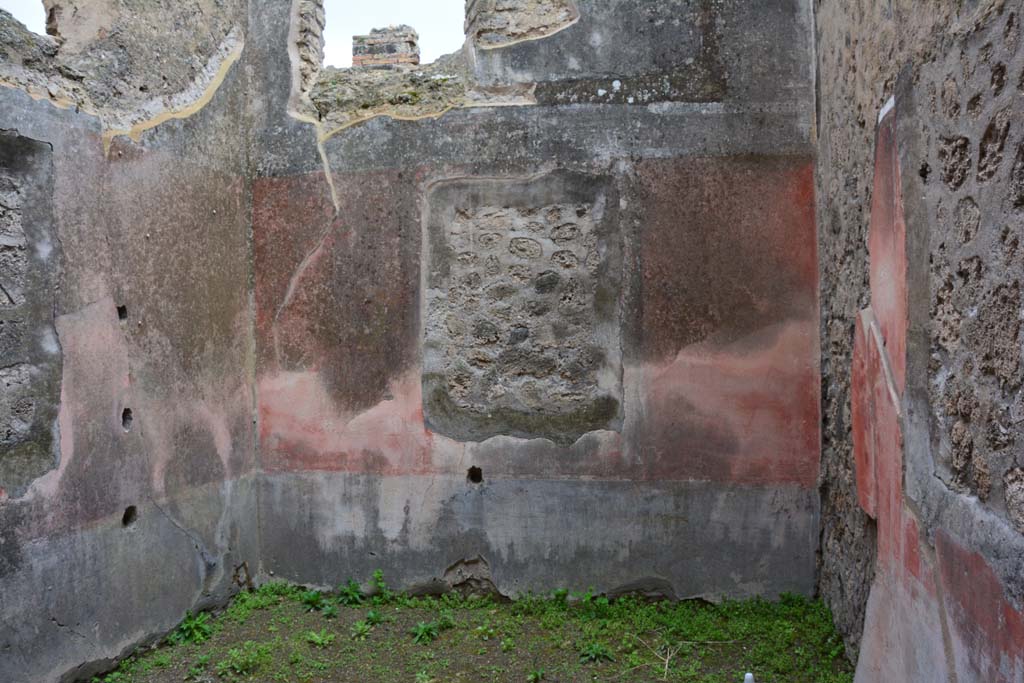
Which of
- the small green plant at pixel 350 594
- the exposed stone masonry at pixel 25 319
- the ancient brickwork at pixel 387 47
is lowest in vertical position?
the small green plant at pixel 350 594

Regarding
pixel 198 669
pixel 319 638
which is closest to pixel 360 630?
pixel 319 638

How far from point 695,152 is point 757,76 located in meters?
0.50

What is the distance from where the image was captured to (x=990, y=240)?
1.90m

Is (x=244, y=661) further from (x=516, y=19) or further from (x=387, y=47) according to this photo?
(x=387, y=47)

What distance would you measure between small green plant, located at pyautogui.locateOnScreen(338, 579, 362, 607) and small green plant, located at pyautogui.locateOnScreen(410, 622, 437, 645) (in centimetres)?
52

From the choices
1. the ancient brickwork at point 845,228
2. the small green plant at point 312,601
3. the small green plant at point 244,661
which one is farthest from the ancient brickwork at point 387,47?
the small green plant at point 244,661

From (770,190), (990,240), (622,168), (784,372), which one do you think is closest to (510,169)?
(622,168)

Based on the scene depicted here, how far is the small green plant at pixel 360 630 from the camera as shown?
12.6ft

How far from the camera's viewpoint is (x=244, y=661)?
348 centimetres

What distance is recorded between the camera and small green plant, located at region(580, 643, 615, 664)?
138 inches

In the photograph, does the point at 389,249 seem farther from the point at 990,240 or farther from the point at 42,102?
the point at 990,240

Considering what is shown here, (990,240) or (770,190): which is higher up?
(770,190)

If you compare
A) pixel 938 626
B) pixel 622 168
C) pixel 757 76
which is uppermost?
pixel 757 76

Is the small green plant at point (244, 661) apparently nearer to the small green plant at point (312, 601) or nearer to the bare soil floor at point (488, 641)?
the bare soil floor at point (488, 641)
